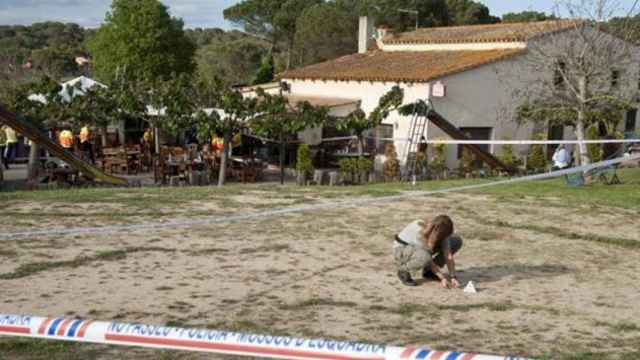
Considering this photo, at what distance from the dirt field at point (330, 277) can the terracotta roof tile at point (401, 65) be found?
45.4 ft

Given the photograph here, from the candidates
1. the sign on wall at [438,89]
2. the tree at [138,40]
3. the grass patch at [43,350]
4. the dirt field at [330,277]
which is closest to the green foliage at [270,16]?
the tree at [138,40]

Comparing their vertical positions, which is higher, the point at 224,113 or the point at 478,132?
the point at 224,113

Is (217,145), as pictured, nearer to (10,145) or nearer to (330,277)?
(10,145)

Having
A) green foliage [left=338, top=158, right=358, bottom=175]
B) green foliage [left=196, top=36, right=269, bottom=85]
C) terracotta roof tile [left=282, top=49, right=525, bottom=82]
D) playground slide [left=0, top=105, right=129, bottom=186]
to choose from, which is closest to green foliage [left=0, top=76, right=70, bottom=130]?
playground slide [left=0, top=105, right=129, bottom=186]

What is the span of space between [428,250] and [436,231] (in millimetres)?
249

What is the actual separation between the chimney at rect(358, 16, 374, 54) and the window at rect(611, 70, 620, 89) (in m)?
14.6

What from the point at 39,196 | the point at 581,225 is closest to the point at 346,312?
the point at 581,225

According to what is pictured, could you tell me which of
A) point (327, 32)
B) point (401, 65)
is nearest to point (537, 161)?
point (401, 65)

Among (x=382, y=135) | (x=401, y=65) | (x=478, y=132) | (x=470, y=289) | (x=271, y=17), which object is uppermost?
(x=271, y=17)

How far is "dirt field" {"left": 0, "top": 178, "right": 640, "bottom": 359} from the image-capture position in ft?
22.8

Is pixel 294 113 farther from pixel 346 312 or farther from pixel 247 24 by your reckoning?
pixel 247 24

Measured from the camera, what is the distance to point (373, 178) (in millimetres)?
21062

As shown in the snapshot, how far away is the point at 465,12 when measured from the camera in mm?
52688

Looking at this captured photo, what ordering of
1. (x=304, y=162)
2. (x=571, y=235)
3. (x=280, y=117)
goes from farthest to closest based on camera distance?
(x=280, y=117) → (x=304, y=162) → (x=571, y=235)
